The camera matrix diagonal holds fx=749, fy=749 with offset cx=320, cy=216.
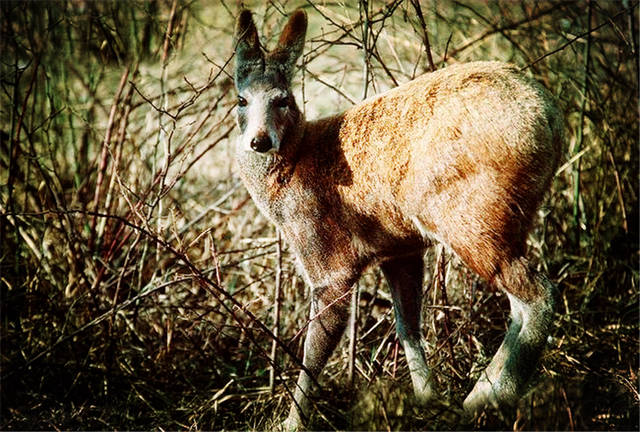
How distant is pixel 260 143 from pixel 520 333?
5.46ft

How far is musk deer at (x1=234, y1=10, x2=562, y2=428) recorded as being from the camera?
3623 mm

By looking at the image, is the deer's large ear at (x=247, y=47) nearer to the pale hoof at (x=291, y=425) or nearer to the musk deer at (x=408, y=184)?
the musk deer at (x=408, y=184)

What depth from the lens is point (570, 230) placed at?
5934mm

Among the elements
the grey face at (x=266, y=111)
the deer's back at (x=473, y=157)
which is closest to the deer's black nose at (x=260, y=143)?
the grey face at (x=266, y=111)

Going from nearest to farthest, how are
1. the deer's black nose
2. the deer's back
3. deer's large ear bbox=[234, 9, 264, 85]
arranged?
the deer's back < the deer's black nose < deer's large ear bbox=[234, 9, 264, 85]

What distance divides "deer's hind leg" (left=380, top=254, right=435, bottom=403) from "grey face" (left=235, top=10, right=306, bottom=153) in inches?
40.6

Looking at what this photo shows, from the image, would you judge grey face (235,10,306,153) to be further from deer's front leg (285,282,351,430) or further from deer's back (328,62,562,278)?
deer's front leg (285,282,351,430)

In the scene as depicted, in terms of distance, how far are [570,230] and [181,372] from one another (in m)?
3.19

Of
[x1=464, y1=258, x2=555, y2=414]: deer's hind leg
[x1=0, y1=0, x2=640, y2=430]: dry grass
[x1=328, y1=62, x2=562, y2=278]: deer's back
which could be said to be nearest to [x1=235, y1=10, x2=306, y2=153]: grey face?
[x1=0, y1=0, x2=640, y2=430]: dry grass

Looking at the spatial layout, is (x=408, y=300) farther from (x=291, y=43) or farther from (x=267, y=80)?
(x=291, y=43)

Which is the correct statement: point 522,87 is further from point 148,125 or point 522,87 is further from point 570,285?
point 148,125

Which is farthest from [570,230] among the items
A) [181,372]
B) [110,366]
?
[110,366]

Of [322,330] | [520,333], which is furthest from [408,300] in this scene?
[520,333]

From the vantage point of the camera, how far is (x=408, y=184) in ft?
12.6
